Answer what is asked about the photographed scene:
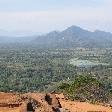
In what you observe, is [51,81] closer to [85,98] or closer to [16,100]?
[85,98]

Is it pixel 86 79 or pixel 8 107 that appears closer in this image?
pixel 8 107

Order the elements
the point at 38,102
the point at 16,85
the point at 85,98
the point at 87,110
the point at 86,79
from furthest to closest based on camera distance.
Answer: the point at 16,85, the point at 86,79, the point at 85,98, the point at 87,110, the point at 38,102

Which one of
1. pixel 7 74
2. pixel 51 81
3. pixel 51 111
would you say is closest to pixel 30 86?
pixel 51 81

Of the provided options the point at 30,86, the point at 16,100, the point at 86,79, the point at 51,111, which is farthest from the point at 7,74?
the point at 51,111

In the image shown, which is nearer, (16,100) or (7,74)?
(16,100)

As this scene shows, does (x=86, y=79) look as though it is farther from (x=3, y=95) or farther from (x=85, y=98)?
(x=3, y=95)

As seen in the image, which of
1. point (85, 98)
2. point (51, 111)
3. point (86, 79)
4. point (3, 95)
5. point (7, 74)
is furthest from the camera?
point (7, 74)

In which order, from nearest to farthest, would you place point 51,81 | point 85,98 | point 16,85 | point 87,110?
point 87,110 < point 85,98 < point 16,85 < point 51,81

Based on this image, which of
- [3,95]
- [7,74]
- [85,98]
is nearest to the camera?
[3,95]

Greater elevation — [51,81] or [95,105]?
[95,105]
